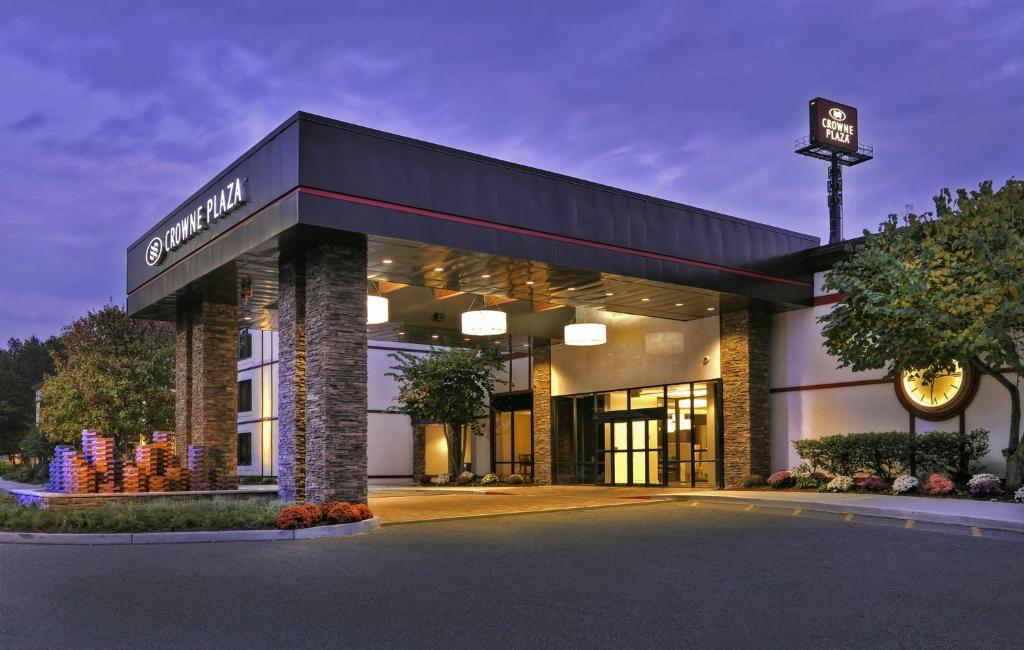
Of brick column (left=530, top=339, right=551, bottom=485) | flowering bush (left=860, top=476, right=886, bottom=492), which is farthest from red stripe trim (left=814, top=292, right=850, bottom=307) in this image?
brick column (left=530, top=339, right=551, bottom=485)

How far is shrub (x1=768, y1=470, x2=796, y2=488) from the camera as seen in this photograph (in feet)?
78.6

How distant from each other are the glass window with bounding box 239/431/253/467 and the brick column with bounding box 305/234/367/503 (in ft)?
96.4

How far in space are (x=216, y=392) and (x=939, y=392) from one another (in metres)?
17.7

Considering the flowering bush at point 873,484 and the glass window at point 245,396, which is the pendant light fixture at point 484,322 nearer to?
the flowering bush at point 873,484

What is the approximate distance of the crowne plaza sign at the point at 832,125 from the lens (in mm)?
57500

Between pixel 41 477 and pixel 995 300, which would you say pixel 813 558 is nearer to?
pixel 995 300

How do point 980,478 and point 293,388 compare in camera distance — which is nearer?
point 293,388

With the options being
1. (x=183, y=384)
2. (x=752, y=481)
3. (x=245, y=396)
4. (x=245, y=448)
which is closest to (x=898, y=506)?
(x=752, y=481)

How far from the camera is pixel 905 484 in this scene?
20.4 m

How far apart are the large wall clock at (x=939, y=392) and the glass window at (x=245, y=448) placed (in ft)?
Answer: 105

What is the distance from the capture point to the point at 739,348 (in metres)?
26.0

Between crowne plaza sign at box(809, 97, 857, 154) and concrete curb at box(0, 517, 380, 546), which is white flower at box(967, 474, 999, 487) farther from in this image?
crowne plaza sign at box(809, 97, 857, 154)

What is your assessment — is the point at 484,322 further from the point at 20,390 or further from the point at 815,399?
the point at 20,390

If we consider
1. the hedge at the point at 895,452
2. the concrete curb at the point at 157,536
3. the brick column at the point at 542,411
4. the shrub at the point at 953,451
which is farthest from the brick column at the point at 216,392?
the shrub at the point at 953,451
